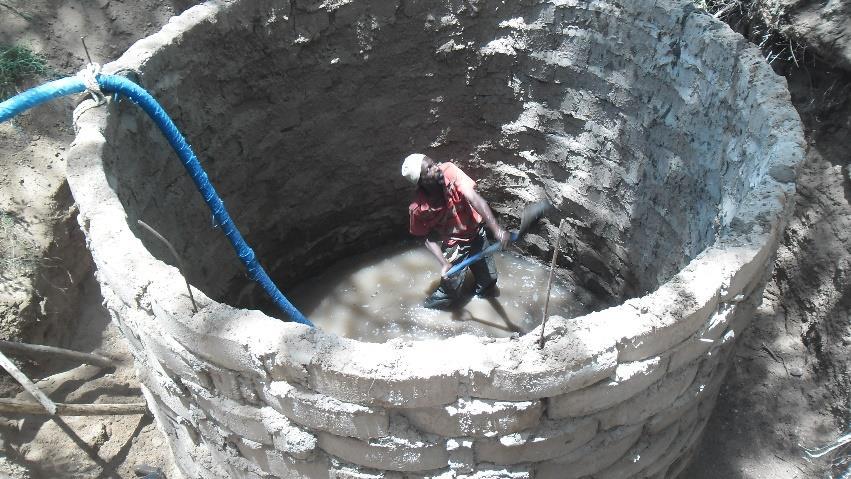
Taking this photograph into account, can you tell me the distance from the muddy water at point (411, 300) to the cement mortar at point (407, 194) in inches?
6.7

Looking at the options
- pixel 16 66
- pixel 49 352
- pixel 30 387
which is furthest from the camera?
pixel 16 66

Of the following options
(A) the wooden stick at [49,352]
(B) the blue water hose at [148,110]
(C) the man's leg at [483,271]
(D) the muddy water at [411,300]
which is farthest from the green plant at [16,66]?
(C) the man's leg at [483,271]

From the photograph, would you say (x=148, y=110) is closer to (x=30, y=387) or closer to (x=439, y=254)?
(x=30, y=387)

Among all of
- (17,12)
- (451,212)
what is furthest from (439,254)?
(17,12)

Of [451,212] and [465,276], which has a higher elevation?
[451,212]

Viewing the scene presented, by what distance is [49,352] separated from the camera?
3279 millimetres

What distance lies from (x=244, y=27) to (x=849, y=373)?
3455 mm

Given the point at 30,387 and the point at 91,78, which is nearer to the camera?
the point at 91,78

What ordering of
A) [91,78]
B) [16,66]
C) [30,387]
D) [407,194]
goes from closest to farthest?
[91,78]
[30,387]
[16,66]
[407,194]

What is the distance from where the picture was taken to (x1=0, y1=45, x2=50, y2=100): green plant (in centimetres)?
400

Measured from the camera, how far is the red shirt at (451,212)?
3598 millimetres

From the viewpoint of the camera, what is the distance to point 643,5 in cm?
347

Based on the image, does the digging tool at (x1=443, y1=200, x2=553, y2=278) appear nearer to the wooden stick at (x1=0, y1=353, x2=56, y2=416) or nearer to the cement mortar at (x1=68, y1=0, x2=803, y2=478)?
the cement mortar at (x1=68, y1=0, x2=803, y2=478)

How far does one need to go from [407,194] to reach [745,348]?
2.30m
